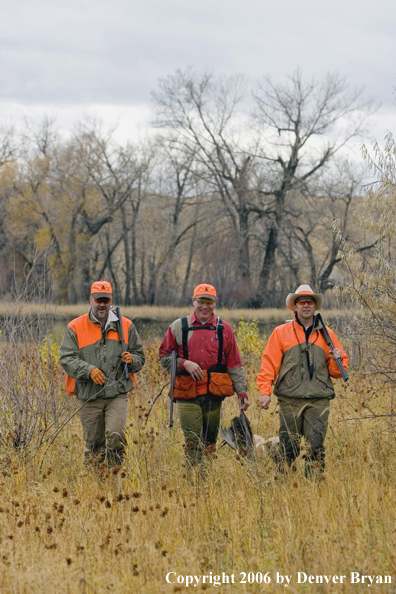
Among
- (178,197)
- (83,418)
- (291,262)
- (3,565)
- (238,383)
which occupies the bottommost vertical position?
(3,565)

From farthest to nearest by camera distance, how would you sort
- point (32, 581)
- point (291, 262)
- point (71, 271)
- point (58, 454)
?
point (71, 271) → point (291, 262) → point (58, 454) → point (32, 581)

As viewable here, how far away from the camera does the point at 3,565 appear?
3.94 meters

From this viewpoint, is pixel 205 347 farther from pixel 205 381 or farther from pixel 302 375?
pixel 302 375

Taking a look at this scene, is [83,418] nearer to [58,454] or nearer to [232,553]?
[58,454]

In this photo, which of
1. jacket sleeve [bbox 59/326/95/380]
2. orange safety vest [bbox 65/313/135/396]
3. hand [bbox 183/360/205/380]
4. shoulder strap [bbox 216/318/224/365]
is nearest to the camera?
hand [bbox 183/360/205/380]

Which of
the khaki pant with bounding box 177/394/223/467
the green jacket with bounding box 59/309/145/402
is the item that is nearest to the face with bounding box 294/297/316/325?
the khaki pant with bounding box 177/394/223/467

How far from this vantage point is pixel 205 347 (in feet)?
19.0

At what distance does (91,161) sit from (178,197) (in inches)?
242

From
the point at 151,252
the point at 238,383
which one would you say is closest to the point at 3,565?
the point at 238,383

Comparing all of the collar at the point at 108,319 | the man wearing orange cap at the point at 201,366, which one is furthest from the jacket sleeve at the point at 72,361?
the man wearing orange cap at the point at 201,366

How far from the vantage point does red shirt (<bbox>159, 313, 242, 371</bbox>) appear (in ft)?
19.0

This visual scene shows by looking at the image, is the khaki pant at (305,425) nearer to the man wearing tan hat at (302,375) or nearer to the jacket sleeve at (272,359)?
the man wearing tan hat at (302,375)

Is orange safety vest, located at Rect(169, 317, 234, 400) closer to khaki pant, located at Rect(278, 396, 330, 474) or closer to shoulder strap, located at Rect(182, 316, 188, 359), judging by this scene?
shoulder strap, located at Rect(182, 316, 188, 359)

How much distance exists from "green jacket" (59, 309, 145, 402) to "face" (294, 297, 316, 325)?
1571 millimetres
